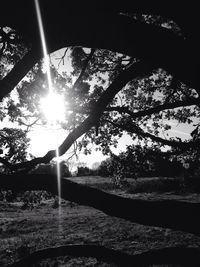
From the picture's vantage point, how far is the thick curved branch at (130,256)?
7.49 feet

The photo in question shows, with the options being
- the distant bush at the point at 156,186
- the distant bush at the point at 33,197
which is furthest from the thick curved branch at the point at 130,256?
the distant bush at the point at 156,186

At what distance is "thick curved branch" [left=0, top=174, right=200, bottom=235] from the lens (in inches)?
102

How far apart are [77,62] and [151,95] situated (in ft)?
13.4

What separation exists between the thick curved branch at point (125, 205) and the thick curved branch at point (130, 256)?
12.0 inches

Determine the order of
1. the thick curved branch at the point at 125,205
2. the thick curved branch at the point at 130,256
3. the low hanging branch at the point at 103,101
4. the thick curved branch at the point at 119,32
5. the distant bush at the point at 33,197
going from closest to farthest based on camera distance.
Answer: the thick curved branch at the point at 130,256 → the thick curved branch at the point at 125,205 → the thick curved branch at the point at 119,32 → the low hanging branch at the point at 103,101 → the distant bush at the point at 33,197

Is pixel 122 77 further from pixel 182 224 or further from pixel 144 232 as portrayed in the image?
pixel 144 232

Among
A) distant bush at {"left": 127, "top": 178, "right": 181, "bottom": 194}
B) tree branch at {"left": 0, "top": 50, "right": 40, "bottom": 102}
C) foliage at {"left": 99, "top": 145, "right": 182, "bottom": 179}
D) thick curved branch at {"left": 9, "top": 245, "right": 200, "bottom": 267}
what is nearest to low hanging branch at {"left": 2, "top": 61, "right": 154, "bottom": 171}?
tree branch at {"left": 0, "top": 50, "right": 40, "bottom": 102}

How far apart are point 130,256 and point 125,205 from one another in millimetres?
524

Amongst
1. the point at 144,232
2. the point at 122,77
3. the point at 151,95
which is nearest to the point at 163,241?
the point at 144,232

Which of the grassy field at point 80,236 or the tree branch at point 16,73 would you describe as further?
the grassy field at point 80,236

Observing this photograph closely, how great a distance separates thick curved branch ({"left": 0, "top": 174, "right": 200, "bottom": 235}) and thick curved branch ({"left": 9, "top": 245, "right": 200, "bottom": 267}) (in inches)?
12.0

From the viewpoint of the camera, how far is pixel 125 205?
8.98ft

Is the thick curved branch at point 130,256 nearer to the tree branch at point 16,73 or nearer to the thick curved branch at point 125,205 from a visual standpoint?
the thick curved branch at point 125,205

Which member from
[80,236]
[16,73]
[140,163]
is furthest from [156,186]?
[16,73]
